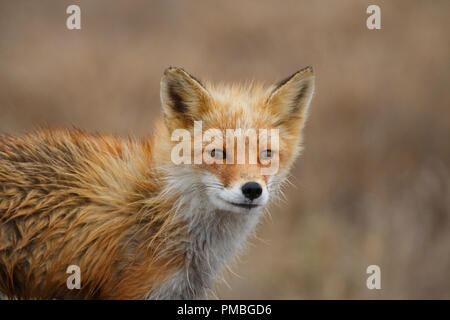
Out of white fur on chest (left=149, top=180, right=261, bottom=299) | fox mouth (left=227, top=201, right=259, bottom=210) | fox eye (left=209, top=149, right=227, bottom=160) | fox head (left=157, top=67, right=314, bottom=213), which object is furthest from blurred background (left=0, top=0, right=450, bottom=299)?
fox eye (left=209, top=149, right=227, bottom=160)

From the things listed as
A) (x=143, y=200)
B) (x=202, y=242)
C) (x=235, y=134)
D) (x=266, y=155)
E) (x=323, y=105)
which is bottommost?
(x=202, y=242)

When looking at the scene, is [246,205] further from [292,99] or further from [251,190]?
[292,99]

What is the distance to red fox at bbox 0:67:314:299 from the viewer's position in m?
3.55

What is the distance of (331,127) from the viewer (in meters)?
9.41

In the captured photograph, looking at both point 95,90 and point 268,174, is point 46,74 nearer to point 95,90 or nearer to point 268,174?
point 95,90

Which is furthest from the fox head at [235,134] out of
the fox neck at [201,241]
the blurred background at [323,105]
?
the blurred background at [323,105]

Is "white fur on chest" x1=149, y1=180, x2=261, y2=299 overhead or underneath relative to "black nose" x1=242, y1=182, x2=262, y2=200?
underneath

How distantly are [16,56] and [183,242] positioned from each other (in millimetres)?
6935

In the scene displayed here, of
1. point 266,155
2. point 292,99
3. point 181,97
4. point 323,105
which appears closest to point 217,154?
point 266,155

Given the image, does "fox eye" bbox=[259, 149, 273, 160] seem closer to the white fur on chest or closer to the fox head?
the fox head

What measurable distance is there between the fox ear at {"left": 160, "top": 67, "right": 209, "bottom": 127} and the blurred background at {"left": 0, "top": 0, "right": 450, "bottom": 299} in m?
5.01

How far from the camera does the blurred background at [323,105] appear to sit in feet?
27.9

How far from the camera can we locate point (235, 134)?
3611 mm

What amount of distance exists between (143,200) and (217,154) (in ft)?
2.28
